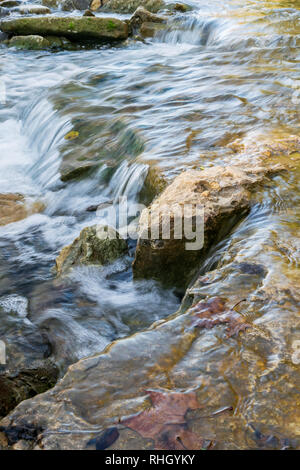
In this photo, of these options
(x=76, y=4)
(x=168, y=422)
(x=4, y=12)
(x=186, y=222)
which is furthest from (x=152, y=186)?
(x=76, y=4)

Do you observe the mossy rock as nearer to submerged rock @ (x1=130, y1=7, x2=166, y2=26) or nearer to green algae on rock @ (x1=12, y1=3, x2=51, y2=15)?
submerged rock @ (x1=130, y1=7, x2=166, y2=26)

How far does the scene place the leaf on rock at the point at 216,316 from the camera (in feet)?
8.13

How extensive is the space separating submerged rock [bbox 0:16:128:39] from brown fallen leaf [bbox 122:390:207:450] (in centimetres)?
1321

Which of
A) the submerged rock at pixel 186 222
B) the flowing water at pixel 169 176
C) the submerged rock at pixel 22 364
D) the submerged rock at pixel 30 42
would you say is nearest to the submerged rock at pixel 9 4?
the submerged rock at pixel 30 42

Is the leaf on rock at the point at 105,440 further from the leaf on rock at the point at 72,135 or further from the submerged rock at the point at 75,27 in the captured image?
the submerged rock at the point at 75,27

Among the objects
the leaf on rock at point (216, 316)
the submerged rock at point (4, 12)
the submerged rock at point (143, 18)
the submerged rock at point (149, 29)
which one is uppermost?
the submerged rock at point (4, 12)

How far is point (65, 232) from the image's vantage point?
208 inches

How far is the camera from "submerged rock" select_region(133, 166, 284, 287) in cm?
347

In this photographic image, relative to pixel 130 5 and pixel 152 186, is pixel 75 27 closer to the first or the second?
pixel 130 5

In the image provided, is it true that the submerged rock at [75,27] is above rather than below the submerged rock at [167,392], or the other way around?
above

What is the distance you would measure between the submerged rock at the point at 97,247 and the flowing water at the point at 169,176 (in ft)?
0.34

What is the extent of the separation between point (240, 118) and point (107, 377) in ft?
14.5

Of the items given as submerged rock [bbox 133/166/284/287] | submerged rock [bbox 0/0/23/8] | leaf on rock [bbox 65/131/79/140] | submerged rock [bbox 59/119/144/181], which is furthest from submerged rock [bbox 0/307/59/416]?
submerged rock [bbox 0/0/23/8]

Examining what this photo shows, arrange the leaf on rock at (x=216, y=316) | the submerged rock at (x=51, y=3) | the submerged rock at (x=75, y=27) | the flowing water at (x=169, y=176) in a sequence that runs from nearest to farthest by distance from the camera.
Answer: the flowing water at (x=169, y=176) → the leaf on rock at (x=216, y=316) → the submerged rock at (x=75, y=27) → the submerged rock at (x=51, y=3)
